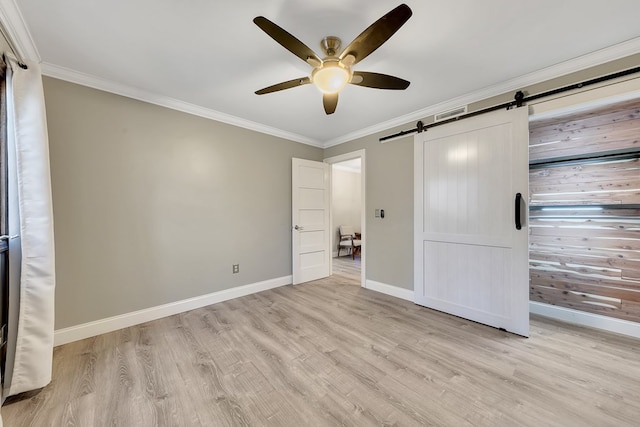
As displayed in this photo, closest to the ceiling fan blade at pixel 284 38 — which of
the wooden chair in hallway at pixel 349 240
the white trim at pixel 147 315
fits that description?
the white trim at pixel 147 315

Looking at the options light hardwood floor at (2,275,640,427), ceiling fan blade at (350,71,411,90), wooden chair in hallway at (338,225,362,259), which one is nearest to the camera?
light hardwood floor at (2,275,640,427)

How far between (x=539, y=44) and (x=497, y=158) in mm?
949

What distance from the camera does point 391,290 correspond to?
11.3ft

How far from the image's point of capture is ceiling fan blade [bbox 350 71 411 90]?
1.83 m

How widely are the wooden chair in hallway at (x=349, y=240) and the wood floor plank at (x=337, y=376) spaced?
144 inches

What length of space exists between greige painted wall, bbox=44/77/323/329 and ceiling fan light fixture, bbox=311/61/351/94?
190cm

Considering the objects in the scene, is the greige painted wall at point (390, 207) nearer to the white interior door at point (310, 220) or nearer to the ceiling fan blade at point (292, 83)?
the white interior door at point (310, 220)

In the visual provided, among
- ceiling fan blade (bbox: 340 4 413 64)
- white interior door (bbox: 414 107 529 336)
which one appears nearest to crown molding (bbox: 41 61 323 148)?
ceiling fan blade (bbox: 340 4 413 64)

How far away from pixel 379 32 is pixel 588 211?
3.02 metres

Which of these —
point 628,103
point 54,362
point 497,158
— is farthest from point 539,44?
point 54,362

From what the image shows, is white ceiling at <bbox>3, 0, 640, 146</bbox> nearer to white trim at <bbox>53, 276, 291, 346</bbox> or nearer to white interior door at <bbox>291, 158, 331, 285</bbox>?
white interior door at <bbox>291, 158, 331, 285</bbox>

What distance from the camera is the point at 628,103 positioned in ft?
7.68

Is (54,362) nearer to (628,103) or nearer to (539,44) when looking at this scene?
(539,44)

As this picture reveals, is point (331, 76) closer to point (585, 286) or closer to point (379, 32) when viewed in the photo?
point (379, 32)
